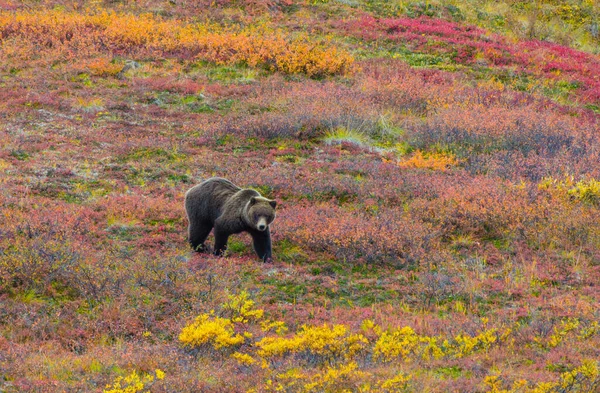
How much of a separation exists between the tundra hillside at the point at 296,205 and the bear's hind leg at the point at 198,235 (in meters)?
0.27

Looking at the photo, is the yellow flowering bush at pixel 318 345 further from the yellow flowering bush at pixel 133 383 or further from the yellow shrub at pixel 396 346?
the yellow flowering bush at pixel 133 383

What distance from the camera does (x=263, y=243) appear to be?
10711mm

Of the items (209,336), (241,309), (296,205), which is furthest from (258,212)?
(209,336)

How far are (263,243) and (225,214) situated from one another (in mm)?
792

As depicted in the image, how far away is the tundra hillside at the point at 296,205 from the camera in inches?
276

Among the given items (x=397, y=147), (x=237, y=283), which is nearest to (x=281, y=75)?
(x=397, y=147)

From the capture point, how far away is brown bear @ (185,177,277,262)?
10570mm

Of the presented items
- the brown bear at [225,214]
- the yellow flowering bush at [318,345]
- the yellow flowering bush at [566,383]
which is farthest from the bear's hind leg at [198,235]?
the yellow flowering bush at [566,383]

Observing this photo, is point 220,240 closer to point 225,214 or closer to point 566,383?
point 225,214

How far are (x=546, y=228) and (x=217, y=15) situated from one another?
19.7 meters

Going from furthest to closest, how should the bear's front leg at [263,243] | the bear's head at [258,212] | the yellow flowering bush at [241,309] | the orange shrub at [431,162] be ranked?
1. the orange shrub at [431,162]
2. the bear's front leg at [263,243]
3. the bear's head at [258,212]
4. the yellow flowering bush at [241,309]

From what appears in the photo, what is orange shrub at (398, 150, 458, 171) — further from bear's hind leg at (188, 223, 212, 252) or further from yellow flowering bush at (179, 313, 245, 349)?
yellow flowering bush at (179, 313, 245, 349)

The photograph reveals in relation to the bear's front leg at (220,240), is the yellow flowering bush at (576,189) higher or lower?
higher

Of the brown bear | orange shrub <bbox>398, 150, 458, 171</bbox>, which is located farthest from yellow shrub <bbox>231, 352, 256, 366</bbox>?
orange shrub <bbox>398, 150, 458, 171</bbox>
